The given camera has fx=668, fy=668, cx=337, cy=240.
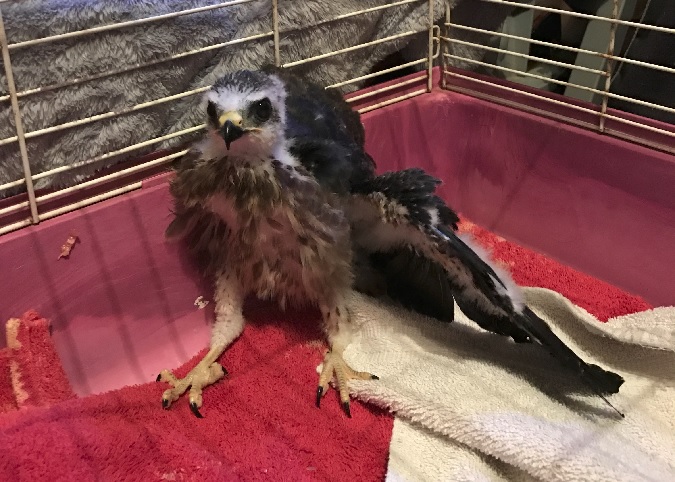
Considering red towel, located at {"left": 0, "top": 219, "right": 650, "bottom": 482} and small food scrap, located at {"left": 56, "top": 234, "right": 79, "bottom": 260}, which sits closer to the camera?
red towel, located at {"left": 0, "top": 219, "right": 650, "bottom": 482}

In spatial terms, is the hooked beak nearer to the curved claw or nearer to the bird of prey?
the bird of prey

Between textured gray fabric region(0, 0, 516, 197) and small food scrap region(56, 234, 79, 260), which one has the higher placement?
textured gray fabric region(0, 0, 516, 197)

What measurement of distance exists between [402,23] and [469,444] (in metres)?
0.95

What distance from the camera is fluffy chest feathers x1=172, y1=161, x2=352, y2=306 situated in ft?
3.53

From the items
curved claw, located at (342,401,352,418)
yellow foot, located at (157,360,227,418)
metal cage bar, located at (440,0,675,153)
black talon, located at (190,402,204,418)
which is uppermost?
metal cage bar, located at (440,0,675,153)

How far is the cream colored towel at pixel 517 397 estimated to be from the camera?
3.06 ft

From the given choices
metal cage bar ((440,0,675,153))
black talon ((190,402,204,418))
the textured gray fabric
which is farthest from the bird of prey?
metal cage bar ((440,0,675,153))

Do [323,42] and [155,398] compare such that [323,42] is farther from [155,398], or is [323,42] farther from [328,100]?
[155,398]

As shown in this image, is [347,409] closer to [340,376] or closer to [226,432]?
[340,376]

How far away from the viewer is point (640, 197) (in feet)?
4.38

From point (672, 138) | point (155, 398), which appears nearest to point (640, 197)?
point (672, 138)

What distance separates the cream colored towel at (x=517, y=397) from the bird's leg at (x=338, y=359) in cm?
2

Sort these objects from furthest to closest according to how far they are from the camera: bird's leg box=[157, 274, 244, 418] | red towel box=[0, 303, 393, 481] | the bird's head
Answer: bird's leg box=[157, 274, 244, 418] → the bird's head → red towel box=[0, 303, 393, 481]

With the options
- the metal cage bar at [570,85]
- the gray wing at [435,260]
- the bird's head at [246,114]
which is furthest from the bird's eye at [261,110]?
the metal cage bar at [570,85]
